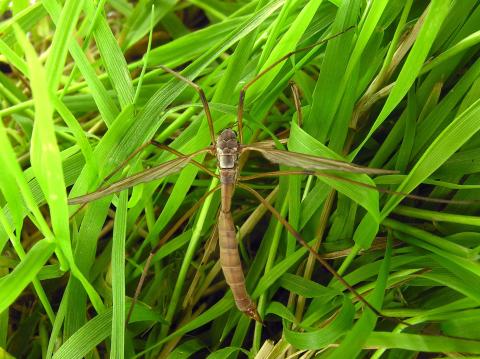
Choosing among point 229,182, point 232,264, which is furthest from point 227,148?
point 232,264

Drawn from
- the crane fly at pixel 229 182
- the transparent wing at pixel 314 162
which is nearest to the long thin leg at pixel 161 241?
the crane fly at pixel 229 182

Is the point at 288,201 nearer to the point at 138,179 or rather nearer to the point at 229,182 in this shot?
the point at 229,182

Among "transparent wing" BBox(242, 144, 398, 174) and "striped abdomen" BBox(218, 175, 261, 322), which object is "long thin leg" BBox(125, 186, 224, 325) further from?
"transparent wing" BBox(242, 144, 398, 174)

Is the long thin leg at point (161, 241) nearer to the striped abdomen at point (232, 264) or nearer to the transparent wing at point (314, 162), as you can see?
the striped abdomen at point (232, 264)

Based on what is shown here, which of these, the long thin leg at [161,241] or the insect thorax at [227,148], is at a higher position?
the insect thorax at [227,148]

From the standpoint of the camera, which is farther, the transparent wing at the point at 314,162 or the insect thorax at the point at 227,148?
the insect thorax at the point at 227,148

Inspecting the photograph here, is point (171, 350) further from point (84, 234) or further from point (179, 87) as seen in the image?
point (179, 87)

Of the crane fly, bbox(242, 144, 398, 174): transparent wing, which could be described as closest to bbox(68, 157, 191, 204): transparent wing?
the crane fly
